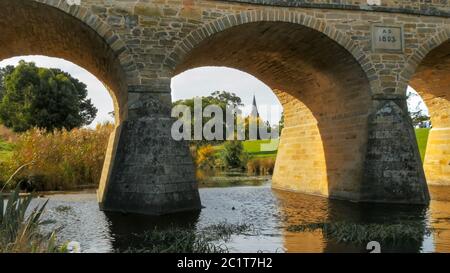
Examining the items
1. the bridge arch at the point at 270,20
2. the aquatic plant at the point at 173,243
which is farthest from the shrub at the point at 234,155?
the aquatic plant at the point at 173,243

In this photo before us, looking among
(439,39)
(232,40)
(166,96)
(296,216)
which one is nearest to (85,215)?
(166,96)

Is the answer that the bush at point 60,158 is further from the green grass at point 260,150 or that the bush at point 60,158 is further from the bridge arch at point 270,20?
the green grass at point 260,150

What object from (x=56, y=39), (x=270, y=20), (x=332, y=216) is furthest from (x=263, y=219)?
(x=56, y=39)

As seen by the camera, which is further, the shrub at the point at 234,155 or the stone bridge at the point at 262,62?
the shrub at the point at 234,155

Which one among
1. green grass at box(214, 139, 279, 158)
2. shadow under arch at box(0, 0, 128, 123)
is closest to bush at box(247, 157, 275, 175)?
green grass at box(214, 139, 279, 158)

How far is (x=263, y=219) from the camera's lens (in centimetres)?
940

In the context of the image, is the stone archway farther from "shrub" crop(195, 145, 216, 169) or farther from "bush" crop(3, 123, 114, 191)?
"shrub" crop(195, 145, 216, 169)

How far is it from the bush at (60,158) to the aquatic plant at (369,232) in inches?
416

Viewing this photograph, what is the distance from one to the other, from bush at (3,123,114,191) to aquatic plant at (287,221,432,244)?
10.6 metres

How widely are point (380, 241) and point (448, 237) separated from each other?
45.8 inches

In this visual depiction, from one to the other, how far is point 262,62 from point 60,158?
8248 mm

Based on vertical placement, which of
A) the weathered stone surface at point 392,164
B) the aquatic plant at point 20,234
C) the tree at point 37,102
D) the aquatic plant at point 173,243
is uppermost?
the tree at point 37,102

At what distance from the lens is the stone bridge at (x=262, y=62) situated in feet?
33.4
